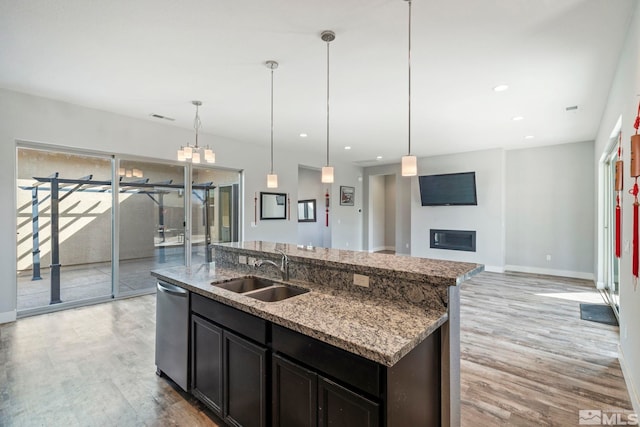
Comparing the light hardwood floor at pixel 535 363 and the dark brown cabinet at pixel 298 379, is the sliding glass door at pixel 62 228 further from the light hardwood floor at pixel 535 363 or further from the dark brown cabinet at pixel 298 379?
the light hardwood floor at pixel 535 363

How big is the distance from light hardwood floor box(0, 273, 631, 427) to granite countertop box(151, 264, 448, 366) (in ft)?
3.39

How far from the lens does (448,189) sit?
7.59m

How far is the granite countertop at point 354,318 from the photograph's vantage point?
1290 mm

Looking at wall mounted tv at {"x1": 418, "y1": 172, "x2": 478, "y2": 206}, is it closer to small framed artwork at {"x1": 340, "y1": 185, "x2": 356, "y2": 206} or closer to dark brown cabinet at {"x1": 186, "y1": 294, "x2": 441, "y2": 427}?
small framed artwork at {"x1": 340, "y1": 185, "x2": 356, "y2": 206}

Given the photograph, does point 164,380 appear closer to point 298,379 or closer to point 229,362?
point 229,362

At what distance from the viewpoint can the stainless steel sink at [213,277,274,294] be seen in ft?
8.20

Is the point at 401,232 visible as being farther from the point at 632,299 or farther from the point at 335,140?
the point at 632,299

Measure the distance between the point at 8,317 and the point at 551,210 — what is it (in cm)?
926

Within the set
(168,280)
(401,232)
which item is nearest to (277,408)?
(168,280)

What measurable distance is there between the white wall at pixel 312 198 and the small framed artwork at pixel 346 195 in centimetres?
68

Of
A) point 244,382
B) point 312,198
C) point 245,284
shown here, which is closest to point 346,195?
point 312,198

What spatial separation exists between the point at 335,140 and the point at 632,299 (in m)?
5.03

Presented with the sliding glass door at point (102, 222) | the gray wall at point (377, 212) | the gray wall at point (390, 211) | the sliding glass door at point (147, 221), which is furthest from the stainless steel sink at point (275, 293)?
the gray wall at point (390, 211)

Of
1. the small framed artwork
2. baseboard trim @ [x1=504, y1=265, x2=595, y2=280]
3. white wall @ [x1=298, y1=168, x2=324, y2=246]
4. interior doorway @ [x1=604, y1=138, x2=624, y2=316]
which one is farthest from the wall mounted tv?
white wall @ [x1=298, y1=168, x2=324, y2=246]
